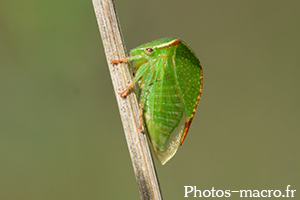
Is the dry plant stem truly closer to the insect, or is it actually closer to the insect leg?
the insect leg

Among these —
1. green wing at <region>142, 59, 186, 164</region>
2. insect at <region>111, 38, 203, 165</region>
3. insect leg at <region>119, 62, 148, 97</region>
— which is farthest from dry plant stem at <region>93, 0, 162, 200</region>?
green wing at <region>142, 59, 186, 164</region>

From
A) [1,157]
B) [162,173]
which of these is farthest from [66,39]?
[162,173]

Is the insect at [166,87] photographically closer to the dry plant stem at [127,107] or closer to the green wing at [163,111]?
the green wing at [163,111]

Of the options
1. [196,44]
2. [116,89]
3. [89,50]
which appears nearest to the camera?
[116,89]

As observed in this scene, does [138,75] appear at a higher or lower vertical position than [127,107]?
higher

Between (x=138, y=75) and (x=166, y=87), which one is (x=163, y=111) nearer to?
(x=166, y=87)

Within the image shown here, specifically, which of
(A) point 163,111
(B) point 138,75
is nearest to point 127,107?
(B) point 138,75

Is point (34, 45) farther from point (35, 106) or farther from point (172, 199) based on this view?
point (172, 199)
